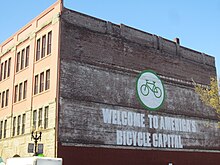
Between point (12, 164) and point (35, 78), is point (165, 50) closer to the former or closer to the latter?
point (35, 78)

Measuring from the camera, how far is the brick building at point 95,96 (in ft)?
92.7

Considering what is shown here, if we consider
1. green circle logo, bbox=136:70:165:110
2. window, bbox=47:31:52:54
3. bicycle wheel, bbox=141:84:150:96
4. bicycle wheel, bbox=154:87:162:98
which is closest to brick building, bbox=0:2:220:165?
window, bbox=47:31:52:54

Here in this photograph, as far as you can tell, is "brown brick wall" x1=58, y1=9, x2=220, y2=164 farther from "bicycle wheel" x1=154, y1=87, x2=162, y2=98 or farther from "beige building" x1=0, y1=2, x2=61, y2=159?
"bicycle wheel" x1=154, y1=87, x2=162, y2=98

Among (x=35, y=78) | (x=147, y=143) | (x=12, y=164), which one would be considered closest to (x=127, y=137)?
(x=147, y=143)

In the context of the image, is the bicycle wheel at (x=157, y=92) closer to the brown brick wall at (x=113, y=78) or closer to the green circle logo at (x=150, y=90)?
the green circle logo at (x=150, y=90)

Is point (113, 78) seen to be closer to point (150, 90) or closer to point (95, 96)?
point (95, 96)

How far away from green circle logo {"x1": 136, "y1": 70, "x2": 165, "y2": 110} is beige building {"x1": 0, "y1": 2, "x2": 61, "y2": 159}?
9.93m

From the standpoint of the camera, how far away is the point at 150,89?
116 ft

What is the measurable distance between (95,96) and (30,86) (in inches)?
261

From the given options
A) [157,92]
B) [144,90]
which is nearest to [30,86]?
[144,90]

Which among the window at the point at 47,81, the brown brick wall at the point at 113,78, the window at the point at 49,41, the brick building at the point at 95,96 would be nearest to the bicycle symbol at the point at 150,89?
the brick building at the point at 95,96

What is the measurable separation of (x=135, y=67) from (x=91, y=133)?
9538 millimetres

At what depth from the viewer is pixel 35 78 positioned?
3147 centimetres

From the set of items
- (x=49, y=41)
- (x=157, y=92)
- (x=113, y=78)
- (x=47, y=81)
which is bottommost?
(x=157, y=92)
